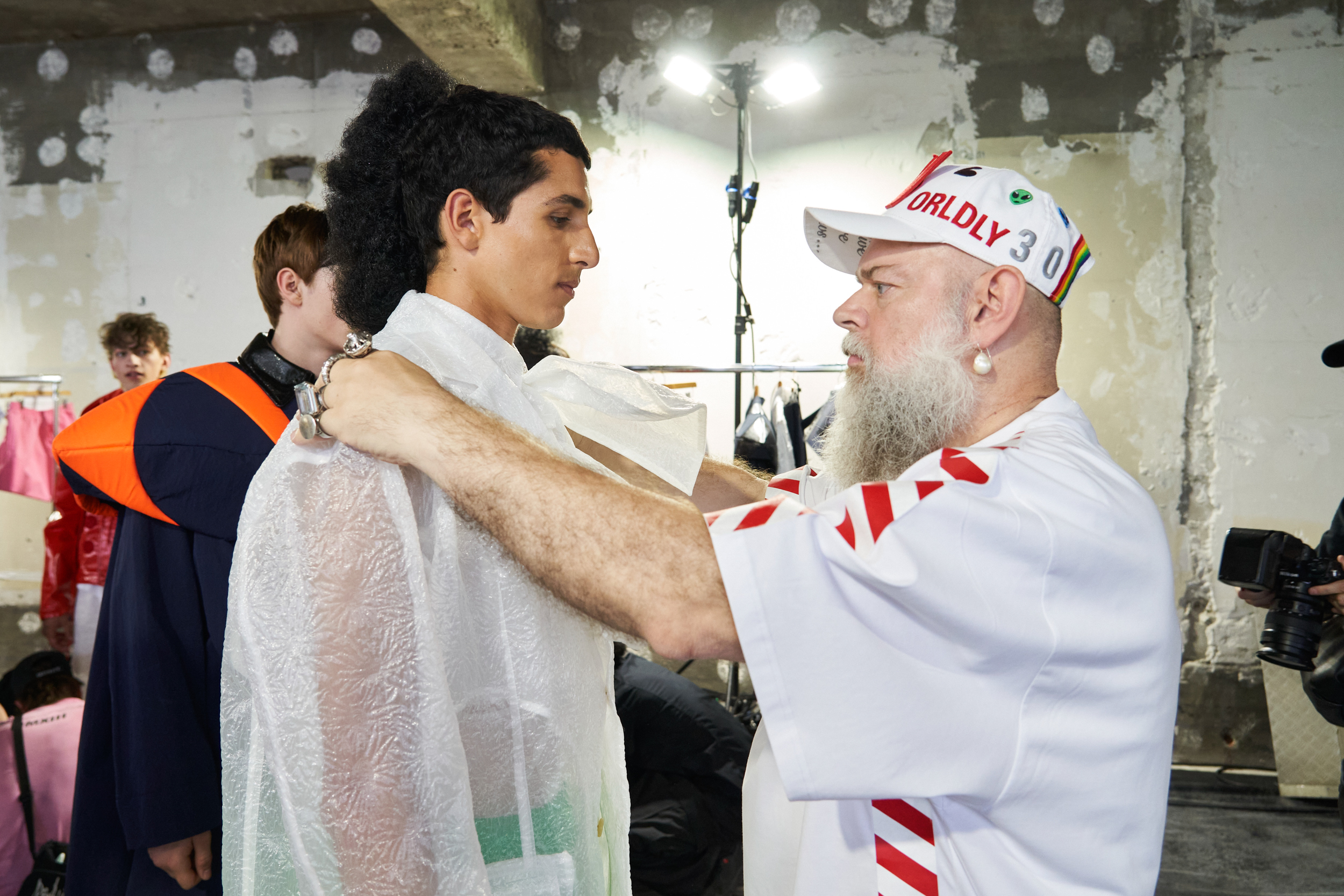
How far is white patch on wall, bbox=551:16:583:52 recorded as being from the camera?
478cm

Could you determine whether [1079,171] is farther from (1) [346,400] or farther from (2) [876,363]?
(1) [346,400]

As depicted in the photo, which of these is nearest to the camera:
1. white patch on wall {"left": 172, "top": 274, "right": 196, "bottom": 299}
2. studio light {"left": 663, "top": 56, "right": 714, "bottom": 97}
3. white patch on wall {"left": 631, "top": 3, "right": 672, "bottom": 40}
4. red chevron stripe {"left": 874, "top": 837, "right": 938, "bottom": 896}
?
red chevron stripe {"left": 874, "top": 837, "right": 938, "bottom": 896}

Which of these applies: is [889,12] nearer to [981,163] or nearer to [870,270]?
[981,163]

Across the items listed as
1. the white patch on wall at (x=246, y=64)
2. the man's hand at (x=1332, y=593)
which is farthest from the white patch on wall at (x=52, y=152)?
the man's hand at (x=1332, y=593)

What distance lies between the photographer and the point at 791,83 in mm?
4145

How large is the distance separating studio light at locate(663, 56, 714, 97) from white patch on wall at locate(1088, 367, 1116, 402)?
8.04 feet

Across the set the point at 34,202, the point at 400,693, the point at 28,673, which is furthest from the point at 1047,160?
the point at 34,202

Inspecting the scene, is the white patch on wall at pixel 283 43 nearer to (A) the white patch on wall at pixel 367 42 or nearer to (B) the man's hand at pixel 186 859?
(A) the white patch on wall at pixel 367 42

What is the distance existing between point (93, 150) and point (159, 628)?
507 cm

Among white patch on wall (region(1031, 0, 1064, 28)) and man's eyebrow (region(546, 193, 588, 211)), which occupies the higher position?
white patch on wall (region(1031, 0, 1064, 28))

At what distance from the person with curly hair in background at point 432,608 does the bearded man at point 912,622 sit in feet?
0.35

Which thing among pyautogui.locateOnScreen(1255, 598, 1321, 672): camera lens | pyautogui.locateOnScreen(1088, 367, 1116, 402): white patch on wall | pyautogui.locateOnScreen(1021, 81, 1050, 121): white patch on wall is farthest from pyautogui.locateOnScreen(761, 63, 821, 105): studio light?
pyautogui.locateOnScreen(1255, 598, 1321, 672): camera lens

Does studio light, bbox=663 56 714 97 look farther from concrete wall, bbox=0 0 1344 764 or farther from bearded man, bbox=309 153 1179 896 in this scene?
bearded man, bbox=309 153 1179 896

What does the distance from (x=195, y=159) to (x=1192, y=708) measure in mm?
6339
